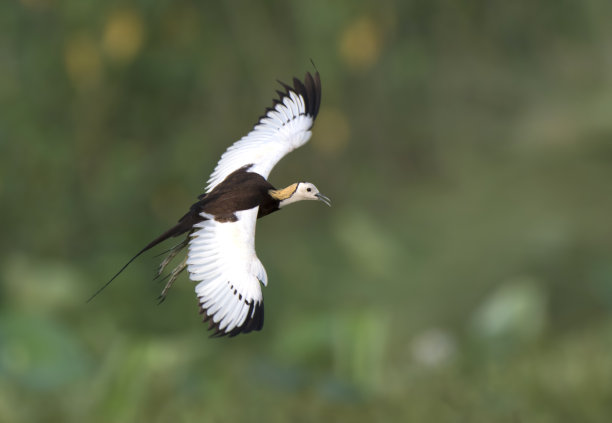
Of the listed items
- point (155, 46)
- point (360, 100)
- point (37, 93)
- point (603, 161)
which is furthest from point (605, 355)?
point (37, 93)

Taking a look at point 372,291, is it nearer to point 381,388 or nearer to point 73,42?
point 381,388

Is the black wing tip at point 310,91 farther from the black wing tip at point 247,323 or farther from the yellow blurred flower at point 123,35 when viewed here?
the yellow blurred flower at point 123,35

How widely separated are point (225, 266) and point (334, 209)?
1196 mm

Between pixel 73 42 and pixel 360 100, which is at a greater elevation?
pixel 360 100

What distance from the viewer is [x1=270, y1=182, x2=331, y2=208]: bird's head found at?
0.15 meters

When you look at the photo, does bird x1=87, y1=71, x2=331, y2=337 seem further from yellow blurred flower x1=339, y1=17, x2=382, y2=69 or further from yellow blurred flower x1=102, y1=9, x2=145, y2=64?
yellow blurred flower x1=339, y1=17, x2=382, y2=69

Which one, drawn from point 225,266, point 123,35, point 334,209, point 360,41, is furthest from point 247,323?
point 334,209

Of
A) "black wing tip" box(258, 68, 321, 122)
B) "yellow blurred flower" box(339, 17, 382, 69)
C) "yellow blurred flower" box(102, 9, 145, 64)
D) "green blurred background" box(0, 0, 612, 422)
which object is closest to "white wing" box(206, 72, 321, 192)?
"black wing tip" box(258, 68, 321, 122)

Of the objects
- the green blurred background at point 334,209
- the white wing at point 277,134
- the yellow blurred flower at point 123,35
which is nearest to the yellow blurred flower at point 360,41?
the green blurred background at point 334,209

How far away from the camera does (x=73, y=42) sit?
104cm

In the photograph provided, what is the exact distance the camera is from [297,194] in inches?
5.8

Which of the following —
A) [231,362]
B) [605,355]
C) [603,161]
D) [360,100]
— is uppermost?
[603,161]

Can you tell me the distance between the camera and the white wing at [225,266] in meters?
0.13

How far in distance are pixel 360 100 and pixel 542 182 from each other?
A: 311 millimetres
